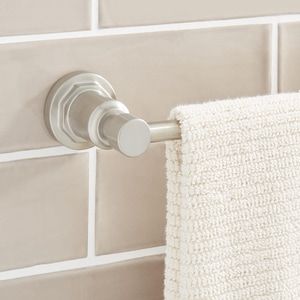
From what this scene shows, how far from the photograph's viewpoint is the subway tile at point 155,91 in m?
0.86

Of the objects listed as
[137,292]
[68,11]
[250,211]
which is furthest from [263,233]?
[68,11]

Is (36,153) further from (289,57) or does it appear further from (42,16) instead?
(289,57)

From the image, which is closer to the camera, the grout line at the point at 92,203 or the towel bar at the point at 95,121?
the towel bar at the point at 95,121

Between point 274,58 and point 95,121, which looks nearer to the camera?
point 95,121

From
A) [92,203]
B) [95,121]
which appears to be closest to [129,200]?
[92,203]

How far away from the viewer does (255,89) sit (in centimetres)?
93

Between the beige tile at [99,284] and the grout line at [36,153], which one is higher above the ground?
the grout line at [36,153]

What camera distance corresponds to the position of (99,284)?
35.0 inches

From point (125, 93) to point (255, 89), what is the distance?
0.15 m

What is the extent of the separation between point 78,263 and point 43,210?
0.23 ft

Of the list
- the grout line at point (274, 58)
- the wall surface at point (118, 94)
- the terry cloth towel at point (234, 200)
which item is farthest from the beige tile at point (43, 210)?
the grout line at point (274, 58)

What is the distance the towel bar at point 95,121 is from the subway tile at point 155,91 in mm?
40

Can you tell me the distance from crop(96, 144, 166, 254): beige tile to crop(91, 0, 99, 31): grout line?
12 cm

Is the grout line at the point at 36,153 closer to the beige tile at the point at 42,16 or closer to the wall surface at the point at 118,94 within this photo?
the wall surface at the point at 118,94
